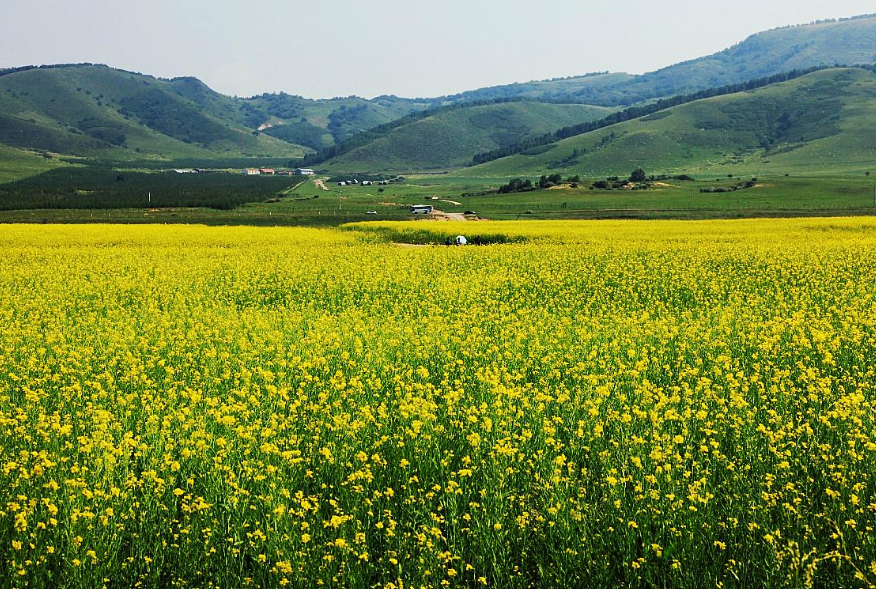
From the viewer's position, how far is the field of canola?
5762 mm

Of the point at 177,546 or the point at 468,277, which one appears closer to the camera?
the point at 177,546

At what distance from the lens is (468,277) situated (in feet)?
78.3

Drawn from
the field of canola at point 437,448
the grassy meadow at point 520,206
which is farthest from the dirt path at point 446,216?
the field of canola at point 437,448

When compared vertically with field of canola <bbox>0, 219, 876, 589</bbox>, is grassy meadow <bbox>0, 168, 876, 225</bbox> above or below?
above

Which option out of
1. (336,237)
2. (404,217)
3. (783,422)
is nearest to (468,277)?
(783,422)

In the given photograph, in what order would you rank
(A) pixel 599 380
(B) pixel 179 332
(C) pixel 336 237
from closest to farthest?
(A) pixel 599 380 < (B) pixel 179 332 < (C) pixel 336 237

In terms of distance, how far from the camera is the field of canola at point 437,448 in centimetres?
576

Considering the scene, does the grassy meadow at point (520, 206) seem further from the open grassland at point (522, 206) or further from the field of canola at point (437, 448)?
the field of canola at point (437, 448)

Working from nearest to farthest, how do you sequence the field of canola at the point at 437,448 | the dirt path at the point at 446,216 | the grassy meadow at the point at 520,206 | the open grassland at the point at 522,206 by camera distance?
the field of canola at the point at 437,448 → the grassy meadow at the point at 520,206 → the open grassland at the point at 522,206 → the dirt path at the point at 446,216

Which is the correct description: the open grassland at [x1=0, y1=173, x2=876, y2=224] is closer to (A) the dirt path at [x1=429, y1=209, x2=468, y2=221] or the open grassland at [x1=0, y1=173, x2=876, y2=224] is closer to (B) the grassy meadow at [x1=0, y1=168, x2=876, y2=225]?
(B) the grassy meadow at [x1=0, y1=168, x2=876, y2=225]

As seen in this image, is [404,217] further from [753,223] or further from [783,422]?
[783,422]

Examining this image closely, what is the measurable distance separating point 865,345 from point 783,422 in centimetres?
551

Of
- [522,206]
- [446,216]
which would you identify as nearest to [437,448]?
[446,216]

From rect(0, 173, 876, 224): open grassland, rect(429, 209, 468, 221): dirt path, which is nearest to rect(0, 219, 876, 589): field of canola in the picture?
rect(0, 173, 876, 224): open grassland
